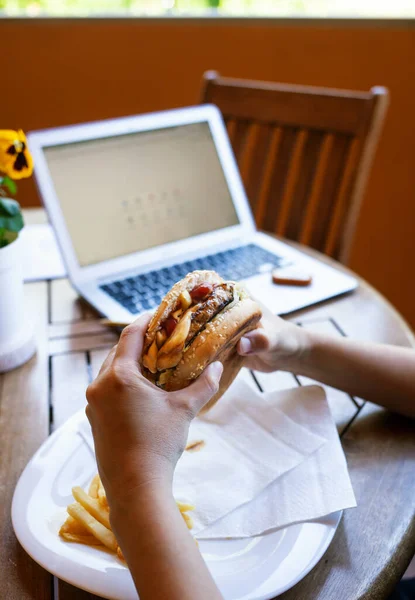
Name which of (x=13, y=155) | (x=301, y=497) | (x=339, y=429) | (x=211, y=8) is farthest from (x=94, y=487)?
(x=211, y=8)

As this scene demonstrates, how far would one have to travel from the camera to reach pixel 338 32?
224cm

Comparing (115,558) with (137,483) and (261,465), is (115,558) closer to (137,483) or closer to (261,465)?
(137,483)

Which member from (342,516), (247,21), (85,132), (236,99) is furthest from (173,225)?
(247,21)

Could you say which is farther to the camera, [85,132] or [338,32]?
[338,32]

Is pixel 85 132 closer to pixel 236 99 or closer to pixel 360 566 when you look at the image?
pixel 236 99

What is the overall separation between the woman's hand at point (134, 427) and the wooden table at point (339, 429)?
0.45 ft

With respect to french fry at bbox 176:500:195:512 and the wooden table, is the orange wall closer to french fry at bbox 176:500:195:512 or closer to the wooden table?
the wooden table

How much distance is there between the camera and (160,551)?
54 centimetres

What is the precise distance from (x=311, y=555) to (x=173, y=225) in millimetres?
815

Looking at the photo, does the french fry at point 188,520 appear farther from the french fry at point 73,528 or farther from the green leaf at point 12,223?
the green leaf at point 12,223

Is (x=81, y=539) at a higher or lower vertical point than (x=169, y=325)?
lower

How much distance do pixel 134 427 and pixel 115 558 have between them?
0.48 feet

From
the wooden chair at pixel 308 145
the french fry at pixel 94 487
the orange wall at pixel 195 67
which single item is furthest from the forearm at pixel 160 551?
the orange wall at pixel 195 67

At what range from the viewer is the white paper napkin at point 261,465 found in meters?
0.66
